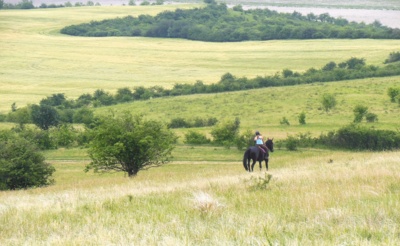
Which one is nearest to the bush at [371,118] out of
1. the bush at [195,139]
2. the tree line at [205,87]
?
the tree line at [205,87]

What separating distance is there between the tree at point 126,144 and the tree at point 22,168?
477cm

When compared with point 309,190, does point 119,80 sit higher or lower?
lower

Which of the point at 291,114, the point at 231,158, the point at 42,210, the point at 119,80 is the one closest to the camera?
the point at 42,210

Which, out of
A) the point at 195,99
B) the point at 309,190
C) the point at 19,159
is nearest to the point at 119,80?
the point at 195,99

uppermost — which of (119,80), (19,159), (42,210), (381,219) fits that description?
(381,219)

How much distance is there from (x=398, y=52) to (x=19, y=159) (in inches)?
5819

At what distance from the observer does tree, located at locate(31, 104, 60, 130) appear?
10656 cm

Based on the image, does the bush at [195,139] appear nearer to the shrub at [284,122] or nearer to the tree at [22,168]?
the shrub at [284,122]

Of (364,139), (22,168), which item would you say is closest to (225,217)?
(22,168)

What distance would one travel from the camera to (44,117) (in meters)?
108

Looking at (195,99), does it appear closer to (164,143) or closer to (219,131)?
(219,131)

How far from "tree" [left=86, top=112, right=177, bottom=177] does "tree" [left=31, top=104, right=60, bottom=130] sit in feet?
218

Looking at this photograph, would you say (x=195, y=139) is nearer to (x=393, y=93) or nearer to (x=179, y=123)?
(x=179, y=123)

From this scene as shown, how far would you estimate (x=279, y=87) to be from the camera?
466 ft
